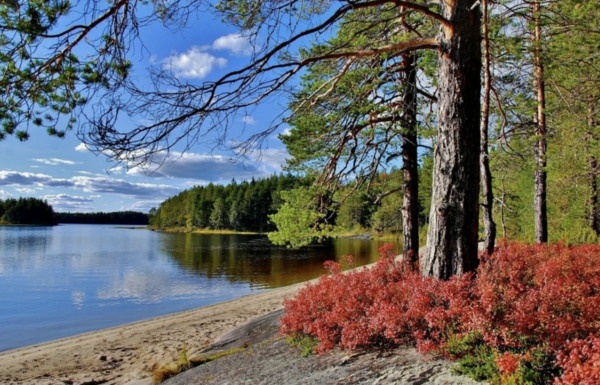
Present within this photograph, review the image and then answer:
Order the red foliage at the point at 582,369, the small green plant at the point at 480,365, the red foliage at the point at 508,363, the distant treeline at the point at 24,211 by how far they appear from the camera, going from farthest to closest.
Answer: the distant treeline at the point at 24,211, the small green plant at the point at 480,365, the red foliage at the point at 508,363, the red foliage at the point at 582,369

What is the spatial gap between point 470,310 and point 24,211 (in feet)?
496

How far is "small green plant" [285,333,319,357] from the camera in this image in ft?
17.9

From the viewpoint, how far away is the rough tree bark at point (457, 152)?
5.04 metres

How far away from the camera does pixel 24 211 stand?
127 m

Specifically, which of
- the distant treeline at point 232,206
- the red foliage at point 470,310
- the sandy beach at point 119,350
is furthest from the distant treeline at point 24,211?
the red foliage at point 470,310

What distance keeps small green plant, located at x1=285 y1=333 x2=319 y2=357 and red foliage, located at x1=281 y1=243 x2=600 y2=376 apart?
0.10 meters

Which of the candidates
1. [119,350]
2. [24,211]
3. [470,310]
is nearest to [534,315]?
[470,310]

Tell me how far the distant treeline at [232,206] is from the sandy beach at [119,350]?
70166 millimetres

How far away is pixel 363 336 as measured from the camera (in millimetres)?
4766

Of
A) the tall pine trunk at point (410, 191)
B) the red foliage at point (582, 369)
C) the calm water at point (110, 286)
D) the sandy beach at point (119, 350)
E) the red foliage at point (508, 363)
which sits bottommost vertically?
the calm water at point (110, 286)

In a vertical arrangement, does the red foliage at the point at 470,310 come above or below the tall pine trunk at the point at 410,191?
below

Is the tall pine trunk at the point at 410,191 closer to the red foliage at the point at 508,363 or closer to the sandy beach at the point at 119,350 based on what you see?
the sandy beach at the point at 119,350

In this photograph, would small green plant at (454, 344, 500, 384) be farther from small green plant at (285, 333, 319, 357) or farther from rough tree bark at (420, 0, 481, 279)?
small green plant at (285, 333, 319, 357)

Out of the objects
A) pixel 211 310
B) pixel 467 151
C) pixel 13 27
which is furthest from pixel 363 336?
pixel 211 310
